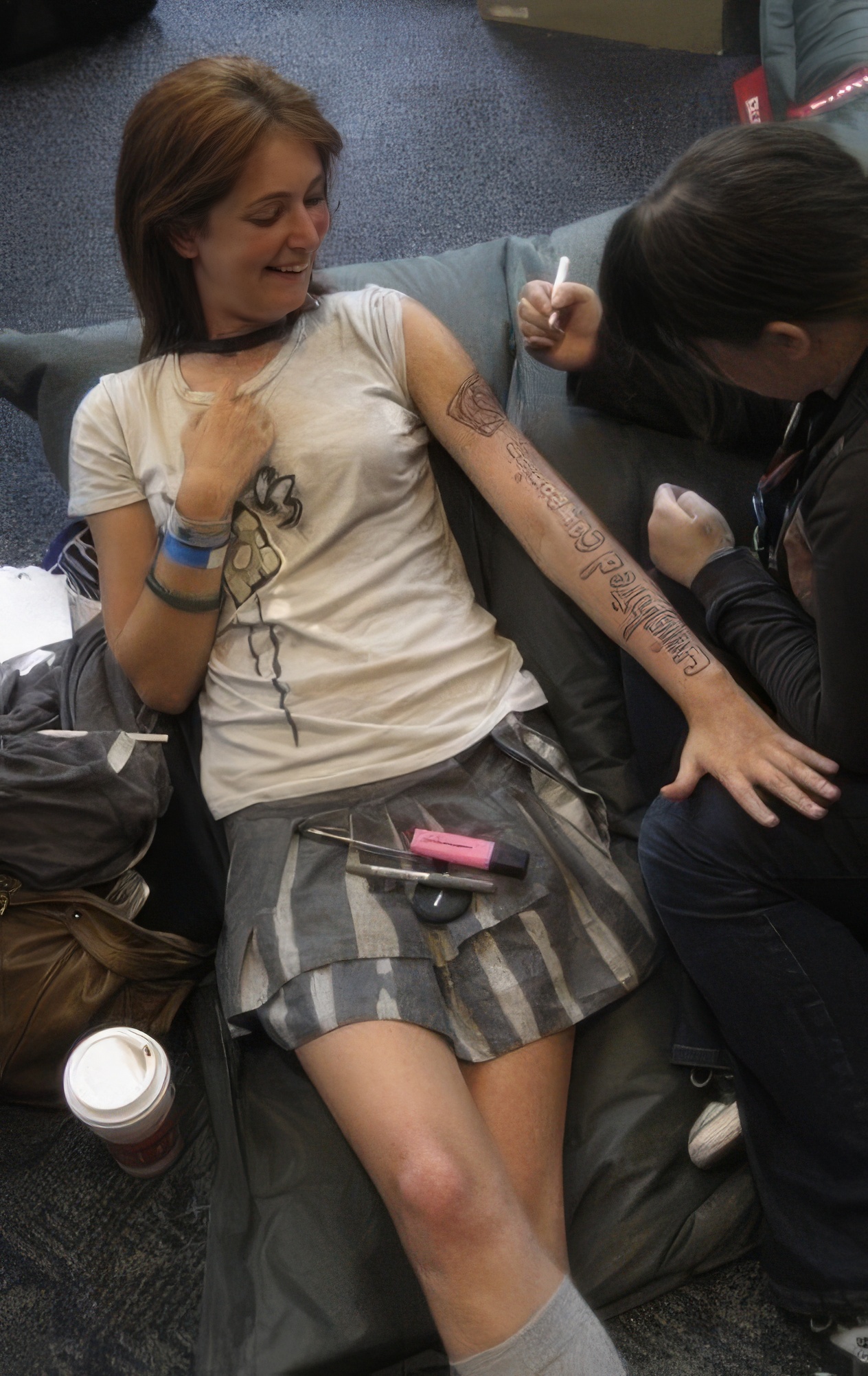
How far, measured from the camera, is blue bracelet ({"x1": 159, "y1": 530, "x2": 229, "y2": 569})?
134cm

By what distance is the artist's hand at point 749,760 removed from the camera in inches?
46.2

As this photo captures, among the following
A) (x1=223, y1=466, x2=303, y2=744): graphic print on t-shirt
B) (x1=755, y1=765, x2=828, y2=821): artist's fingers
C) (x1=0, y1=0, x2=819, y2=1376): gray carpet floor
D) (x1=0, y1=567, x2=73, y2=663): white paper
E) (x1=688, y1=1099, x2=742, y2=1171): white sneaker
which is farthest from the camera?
(x1=0, y1=0, x2=819, y2=1376): gray carpet floor

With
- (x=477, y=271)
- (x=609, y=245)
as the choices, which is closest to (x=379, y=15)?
(x=477, y=271)

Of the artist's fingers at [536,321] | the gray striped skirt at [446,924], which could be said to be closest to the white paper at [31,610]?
the gray striped skirt at [446,924]

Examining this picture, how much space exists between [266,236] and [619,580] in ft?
1.87

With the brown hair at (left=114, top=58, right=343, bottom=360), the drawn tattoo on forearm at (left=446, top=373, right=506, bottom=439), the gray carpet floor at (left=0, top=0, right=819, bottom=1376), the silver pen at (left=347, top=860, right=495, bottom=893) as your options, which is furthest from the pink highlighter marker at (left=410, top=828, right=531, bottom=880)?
the gray carpet floor at (left=0, top=0, right=819, bottom=1376)

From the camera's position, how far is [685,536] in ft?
4.42

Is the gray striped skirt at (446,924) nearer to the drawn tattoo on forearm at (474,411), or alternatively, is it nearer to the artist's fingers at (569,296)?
the drawn tattoo on forearm at (474,411)

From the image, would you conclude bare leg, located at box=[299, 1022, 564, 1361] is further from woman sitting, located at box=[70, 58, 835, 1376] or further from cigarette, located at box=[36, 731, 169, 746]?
cigarette, located at box=[36, 731, 169, 746]

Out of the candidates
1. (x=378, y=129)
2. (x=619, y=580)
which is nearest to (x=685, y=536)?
(x=619, y=580)

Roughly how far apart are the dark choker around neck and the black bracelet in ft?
0.99

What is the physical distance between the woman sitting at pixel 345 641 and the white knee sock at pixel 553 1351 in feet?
0.33

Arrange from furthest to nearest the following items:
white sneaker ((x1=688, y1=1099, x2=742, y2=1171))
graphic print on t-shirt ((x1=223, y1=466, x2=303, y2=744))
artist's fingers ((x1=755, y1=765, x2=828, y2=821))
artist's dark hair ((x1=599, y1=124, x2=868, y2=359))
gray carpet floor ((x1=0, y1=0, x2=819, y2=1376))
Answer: gray carpet floor ((x1=0, y1=0, x2=819, y2=1376))
graphic print on t-shirt ((x1=223, y1=466, x2=303, y2=744))
white sneaker ((x1=688, y1=1099, x2=742, y2=1171))
artist's fingers ((x1=755, y1=765, x2=828, y2=821))
artist's dark hair ((x1=599, y1=124, x2=868, y2=359))

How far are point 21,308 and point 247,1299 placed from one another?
1.84m
